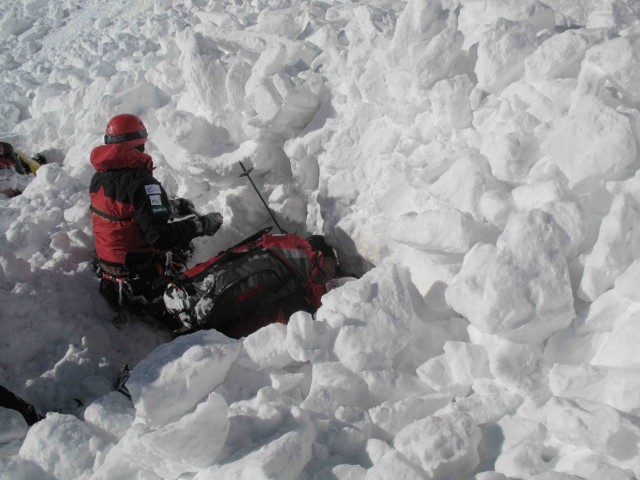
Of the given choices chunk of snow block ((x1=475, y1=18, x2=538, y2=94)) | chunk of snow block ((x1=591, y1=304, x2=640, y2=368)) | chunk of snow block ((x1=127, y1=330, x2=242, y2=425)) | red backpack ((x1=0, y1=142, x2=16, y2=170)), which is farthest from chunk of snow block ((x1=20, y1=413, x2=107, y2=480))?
red backpack ((x1=0, y1=142, x2=16, y2=170))

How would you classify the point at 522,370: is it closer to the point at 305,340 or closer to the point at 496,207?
the point at 496,207

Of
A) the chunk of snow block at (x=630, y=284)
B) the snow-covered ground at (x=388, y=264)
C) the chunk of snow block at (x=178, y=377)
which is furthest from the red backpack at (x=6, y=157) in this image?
the chunk of snow block at (x=630, y=284)

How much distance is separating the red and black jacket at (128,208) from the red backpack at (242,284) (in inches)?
13.2

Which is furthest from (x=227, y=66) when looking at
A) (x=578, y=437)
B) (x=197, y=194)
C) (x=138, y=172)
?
(x=578, y=437)

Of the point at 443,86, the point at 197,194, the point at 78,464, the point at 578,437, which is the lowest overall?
the point at 197,194

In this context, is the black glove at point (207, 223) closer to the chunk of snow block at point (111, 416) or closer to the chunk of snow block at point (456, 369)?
the chunk of snow block at point (111, 416)

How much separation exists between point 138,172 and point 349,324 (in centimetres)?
Result: 188

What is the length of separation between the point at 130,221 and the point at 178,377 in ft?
5.21

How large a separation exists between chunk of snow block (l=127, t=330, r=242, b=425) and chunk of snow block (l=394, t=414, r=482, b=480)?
934mm

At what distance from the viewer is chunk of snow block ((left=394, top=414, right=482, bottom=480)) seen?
2123mm

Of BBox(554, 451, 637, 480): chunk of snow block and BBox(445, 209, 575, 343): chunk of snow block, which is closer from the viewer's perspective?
BBox(554, 451, 637, 480): chunk of snow block

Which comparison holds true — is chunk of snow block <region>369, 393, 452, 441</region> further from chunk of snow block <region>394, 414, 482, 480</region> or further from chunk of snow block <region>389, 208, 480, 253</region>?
chunk of snow block <region>389, 208, 480, 253</region>

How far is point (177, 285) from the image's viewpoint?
3723mm

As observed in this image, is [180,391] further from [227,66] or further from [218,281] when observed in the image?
[227,66]
